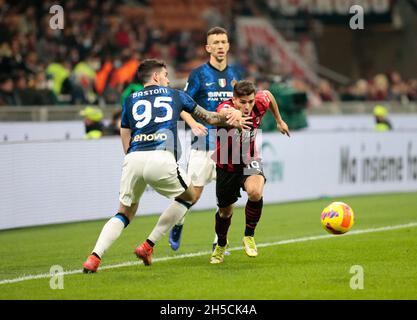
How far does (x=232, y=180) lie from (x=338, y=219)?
127cm

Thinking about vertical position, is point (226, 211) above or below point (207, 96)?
below

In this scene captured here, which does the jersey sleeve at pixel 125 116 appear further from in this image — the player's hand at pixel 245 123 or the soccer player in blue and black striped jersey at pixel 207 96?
the soccer player in blue and black striped jersey at pixel 207 96

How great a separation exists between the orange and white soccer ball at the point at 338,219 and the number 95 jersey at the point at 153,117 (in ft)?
6.74

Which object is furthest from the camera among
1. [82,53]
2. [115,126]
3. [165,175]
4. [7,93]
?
[82,53]

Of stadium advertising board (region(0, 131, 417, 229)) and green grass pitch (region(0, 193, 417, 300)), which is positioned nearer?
green grass pitch (region(0, 193, 417, 300))

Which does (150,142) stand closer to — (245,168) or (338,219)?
A: (245,168)

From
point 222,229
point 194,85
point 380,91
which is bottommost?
point 222,229

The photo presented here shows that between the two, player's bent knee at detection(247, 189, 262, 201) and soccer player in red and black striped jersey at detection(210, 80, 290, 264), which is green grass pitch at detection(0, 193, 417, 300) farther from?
player's bent knee at detection(247, 189, 262, 201)

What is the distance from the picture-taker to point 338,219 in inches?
443

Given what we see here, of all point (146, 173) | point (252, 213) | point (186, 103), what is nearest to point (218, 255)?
point (252, 213)

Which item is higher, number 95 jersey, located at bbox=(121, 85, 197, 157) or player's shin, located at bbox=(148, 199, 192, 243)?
number 95 jersey, located at bbox=(121, 85, 197, 157)

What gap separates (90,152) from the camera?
16.0 meters

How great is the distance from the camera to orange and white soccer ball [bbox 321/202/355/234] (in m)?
11.2

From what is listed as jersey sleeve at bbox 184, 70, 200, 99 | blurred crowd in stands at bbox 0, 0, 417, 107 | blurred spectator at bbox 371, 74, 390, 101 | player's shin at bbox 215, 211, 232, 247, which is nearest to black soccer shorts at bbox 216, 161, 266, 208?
player's shin at bbox 215, 211, 232, 247
